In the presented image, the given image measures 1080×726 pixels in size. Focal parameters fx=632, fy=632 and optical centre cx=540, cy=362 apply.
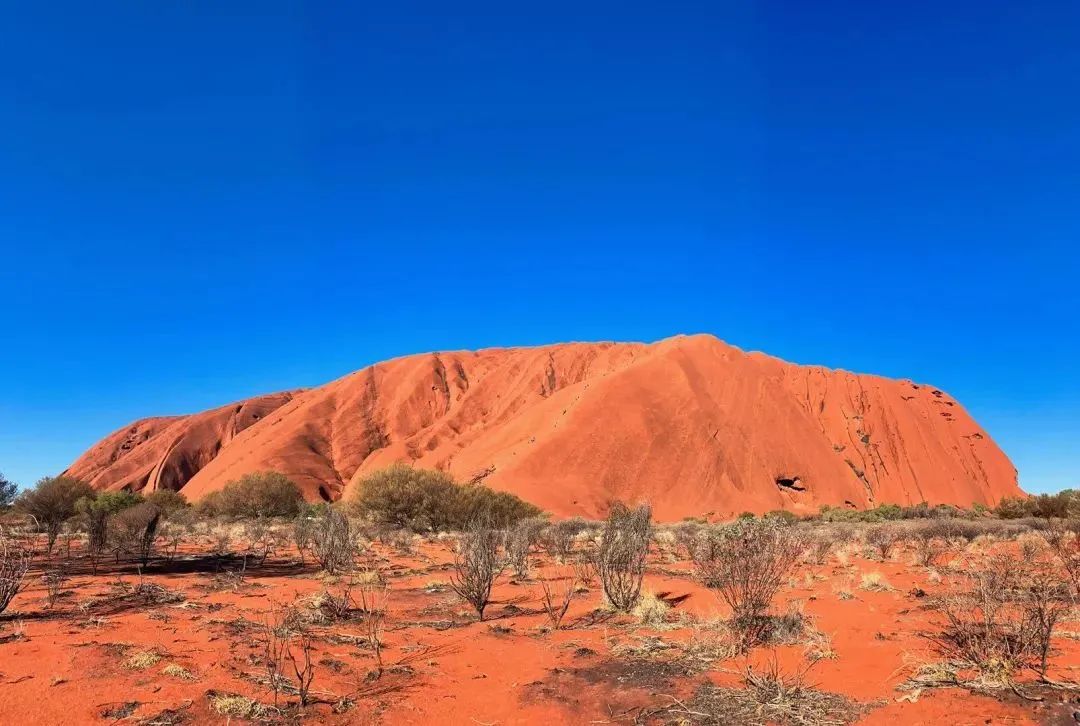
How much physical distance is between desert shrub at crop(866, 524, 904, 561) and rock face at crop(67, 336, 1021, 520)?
863 inches

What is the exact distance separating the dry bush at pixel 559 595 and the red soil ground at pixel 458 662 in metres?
0.26

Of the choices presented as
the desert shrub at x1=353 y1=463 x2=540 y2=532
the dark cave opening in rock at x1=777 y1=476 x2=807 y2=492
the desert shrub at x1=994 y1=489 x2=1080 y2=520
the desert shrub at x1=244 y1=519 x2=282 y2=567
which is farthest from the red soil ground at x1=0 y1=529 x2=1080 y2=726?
the dark cave opening in rock at x1=777 y1=476 x2=807 y2=492

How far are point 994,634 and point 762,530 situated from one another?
8.76 feet

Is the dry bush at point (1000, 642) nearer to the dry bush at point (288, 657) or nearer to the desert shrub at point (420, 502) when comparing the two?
the dry bush at point (288, 657)

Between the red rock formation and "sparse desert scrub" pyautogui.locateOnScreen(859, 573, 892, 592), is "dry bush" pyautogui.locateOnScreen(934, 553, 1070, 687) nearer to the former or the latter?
"sparse desert scrub" pyautogui.locateOnScreen(859, 573, 892, 592)

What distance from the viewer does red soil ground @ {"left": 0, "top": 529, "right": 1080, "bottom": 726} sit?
5.60 m

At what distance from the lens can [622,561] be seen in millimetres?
10719

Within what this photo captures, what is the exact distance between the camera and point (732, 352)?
62219 millimetres

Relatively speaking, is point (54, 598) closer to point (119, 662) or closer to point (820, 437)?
point (119, 662)

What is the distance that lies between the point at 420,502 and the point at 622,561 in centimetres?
2060

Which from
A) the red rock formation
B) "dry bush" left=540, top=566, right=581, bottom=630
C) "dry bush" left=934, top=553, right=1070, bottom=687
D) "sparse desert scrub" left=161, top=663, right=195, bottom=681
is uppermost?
the red rock formation

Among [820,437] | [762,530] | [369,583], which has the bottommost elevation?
[369,583]

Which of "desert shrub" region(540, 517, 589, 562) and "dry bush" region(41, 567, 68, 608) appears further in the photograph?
"desert shrub" region(540, 517, 589, 562)

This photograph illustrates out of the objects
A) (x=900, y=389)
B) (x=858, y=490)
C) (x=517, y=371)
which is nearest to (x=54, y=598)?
(x=858, y=490)
